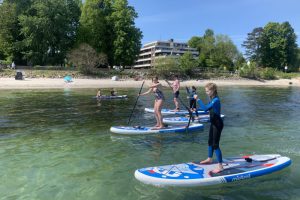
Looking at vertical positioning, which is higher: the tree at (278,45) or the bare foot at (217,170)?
the tree at (278,45)

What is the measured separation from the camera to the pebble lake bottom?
9.08 meters

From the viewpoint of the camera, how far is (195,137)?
15805 millimetres

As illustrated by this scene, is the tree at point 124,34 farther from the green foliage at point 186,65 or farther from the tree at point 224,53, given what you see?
the tree at point 224,53

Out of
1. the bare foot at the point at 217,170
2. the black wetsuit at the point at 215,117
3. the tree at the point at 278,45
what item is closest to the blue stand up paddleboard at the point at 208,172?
the bare foot at the point at 217,170

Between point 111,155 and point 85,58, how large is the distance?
55.8m

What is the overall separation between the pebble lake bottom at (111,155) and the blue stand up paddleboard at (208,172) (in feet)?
0.67

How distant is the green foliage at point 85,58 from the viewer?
66000 millimetres

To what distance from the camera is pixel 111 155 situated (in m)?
12.6

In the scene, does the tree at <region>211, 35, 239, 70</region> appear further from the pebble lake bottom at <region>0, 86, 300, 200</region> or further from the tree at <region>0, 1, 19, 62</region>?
the pebble lake bottom at <region>0, 86, 300, 200</region>

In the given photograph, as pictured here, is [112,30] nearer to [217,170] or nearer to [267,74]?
[267,74]

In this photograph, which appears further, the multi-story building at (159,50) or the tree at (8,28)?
the multi-story building at (159,50)

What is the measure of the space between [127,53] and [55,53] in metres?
16.8

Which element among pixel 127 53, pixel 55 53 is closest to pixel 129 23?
pixel 127 53

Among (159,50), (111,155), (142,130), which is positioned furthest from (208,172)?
(159,50)
